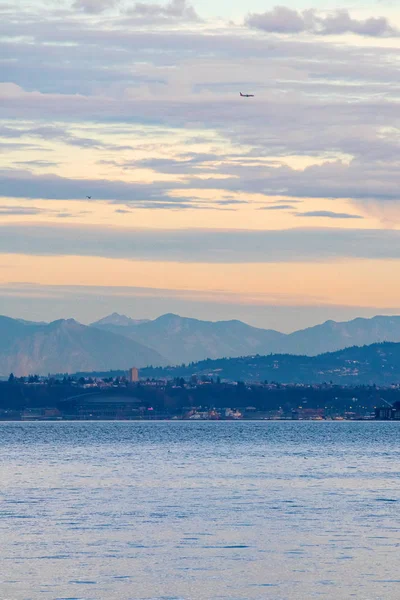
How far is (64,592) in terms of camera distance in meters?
43.4

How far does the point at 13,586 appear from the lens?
1761 inches

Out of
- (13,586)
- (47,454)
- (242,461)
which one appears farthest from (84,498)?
(47,454)

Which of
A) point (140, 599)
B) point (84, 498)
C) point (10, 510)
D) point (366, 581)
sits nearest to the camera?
point (140, 599)

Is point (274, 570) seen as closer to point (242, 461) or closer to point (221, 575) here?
point (221, 575)

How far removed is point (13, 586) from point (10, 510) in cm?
2524

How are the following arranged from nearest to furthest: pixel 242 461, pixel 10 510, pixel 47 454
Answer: pixel 10 510 < pixel 242 461 < pixel 47 454

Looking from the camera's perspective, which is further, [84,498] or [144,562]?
[84,498]

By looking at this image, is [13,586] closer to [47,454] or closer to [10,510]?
[10,510]

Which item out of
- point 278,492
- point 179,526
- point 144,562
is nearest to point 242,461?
point 278,492

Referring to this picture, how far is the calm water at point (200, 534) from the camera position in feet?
148

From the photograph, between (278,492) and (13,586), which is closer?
(13,586)

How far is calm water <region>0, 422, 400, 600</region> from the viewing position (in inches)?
1770

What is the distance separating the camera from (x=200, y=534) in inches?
2306

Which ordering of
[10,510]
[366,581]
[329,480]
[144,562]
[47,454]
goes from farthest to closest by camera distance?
[47,454] → [329,480] → [10,510] → [144,562] → [366,581]
